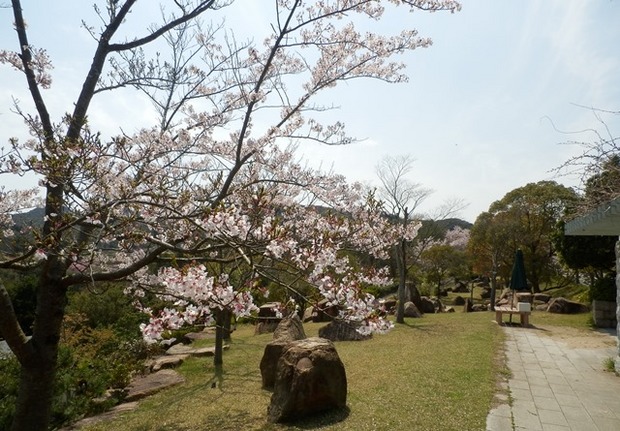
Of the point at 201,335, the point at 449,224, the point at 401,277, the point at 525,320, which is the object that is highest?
the point at 449,224

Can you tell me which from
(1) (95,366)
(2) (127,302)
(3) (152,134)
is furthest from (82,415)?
(2) (127,302)

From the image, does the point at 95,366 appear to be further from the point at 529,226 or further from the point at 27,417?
the point at 529,226

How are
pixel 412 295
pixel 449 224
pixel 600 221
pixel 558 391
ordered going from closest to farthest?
pixel 558 391 < pixel 600 221 < pixel 412 295 < pixel 449 224

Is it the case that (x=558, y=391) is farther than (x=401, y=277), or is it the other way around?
(x=401, y=277)

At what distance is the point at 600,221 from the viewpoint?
232 inches

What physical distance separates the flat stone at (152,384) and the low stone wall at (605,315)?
36.4 ft

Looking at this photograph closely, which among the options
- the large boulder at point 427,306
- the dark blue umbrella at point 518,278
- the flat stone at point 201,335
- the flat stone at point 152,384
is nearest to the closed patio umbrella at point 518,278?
the dark blue umbrella at point 518,278

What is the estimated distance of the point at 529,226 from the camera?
20.8 m

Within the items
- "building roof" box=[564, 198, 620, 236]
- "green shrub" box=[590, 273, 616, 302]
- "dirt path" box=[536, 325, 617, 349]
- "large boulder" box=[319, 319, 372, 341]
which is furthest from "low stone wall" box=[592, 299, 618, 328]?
"large boulder" box=[319, 319, 372, 341]

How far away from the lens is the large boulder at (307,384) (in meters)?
4.89

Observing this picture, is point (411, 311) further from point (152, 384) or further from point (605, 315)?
point (152, 384)

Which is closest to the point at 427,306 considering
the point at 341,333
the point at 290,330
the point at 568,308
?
the point at 568,308

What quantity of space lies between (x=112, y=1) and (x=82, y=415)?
5.46 m

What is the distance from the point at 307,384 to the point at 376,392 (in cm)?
133
